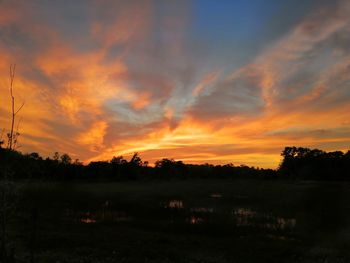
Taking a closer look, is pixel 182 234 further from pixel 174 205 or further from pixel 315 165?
pixel 315 165

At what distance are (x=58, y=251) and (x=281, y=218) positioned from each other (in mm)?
24405

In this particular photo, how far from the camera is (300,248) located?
23.2 metres

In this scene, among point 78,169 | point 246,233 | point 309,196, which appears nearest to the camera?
point 246,233

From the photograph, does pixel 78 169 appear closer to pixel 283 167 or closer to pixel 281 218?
pixel 283 167

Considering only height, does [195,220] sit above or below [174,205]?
below

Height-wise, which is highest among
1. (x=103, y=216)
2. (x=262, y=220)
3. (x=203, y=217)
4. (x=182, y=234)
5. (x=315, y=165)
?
(x=315, y=165)

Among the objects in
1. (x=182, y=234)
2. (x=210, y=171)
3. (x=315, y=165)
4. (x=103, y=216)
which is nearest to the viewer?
(x=182, y=234)

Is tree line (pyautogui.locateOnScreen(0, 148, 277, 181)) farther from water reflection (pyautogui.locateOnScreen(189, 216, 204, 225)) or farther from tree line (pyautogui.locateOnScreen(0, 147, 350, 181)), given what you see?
water reflection (pyautogui.locateOnScreen(189, 216, 204, 225))

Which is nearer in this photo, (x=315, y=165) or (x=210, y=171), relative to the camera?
(x=315, y=165)

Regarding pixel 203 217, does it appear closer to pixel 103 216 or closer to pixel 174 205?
pixel 103 216

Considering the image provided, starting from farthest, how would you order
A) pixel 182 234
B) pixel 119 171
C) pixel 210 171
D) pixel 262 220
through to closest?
pixel 210 171, pixel 119 171, pixel 262 220, pixel 182 234

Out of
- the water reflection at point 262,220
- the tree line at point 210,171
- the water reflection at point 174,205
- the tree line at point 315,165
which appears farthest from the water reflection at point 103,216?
the tree line at point 315,165

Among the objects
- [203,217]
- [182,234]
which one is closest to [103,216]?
[203,217]

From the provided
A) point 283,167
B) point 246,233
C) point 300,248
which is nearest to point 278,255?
point 300,248
